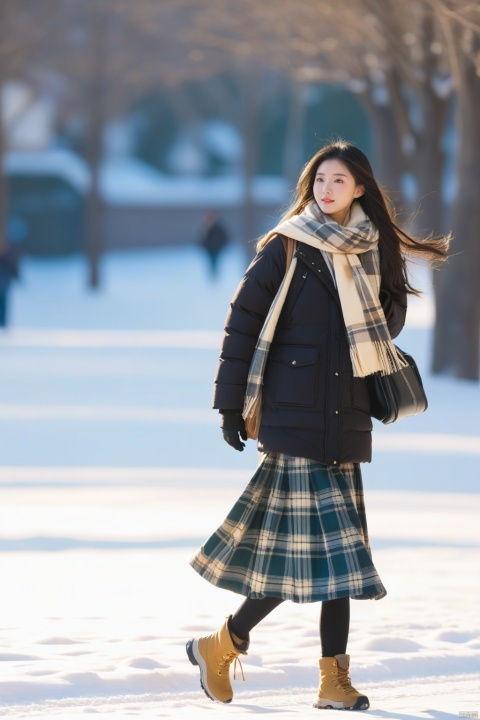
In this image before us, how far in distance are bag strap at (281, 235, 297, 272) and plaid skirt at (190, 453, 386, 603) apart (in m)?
0.57

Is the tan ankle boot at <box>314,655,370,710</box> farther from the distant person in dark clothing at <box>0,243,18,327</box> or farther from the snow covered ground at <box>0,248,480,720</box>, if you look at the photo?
the distant person in dark clothing at <box>0,243,18,327</box>

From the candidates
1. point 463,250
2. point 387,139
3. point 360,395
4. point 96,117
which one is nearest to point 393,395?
point 360,395

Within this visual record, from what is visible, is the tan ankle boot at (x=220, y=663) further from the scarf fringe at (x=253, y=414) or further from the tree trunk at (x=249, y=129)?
the tree trunk at (x=249, y=129)

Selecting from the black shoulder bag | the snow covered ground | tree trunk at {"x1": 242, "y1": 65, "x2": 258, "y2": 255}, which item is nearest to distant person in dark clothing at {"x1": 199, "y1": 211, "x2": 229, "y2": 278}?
tree trunk at {"x1": 242, "y1": 65, "x2": 258, "y2": 255}

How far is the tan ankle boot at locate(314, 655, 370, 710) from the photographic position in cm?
484

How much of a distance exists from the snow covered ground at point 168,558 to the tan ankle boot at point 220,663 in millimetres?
76

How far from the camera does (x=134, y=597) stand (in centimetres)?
662

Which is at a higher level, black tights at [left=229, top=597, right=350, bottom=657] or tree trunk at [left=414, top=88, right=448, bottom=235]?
tree trunk at [left=414, top=88, right=448, bottom=235]

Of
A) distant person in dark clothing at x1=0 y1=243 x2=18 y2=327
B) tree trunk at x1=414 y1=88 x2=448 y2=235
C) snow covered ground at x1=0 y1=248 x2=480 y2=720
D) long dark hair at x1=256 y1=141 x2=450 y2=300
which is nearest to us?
long dark hair at x1=256 y1=141 x2=450 y2=300

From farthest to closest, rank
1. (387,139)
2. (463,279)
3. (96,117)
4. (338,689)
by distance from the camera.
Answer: (96,117) < (387,139) < (463,279) < (338,689)

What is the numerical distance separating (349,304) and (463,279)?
11100 millimetres

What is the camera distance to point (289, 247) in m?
4.97

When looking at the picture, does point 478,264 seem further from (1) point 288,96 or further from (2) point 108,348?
(1) point 288,96

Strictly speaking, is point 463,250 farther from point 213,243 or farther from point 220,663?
point 213,243
